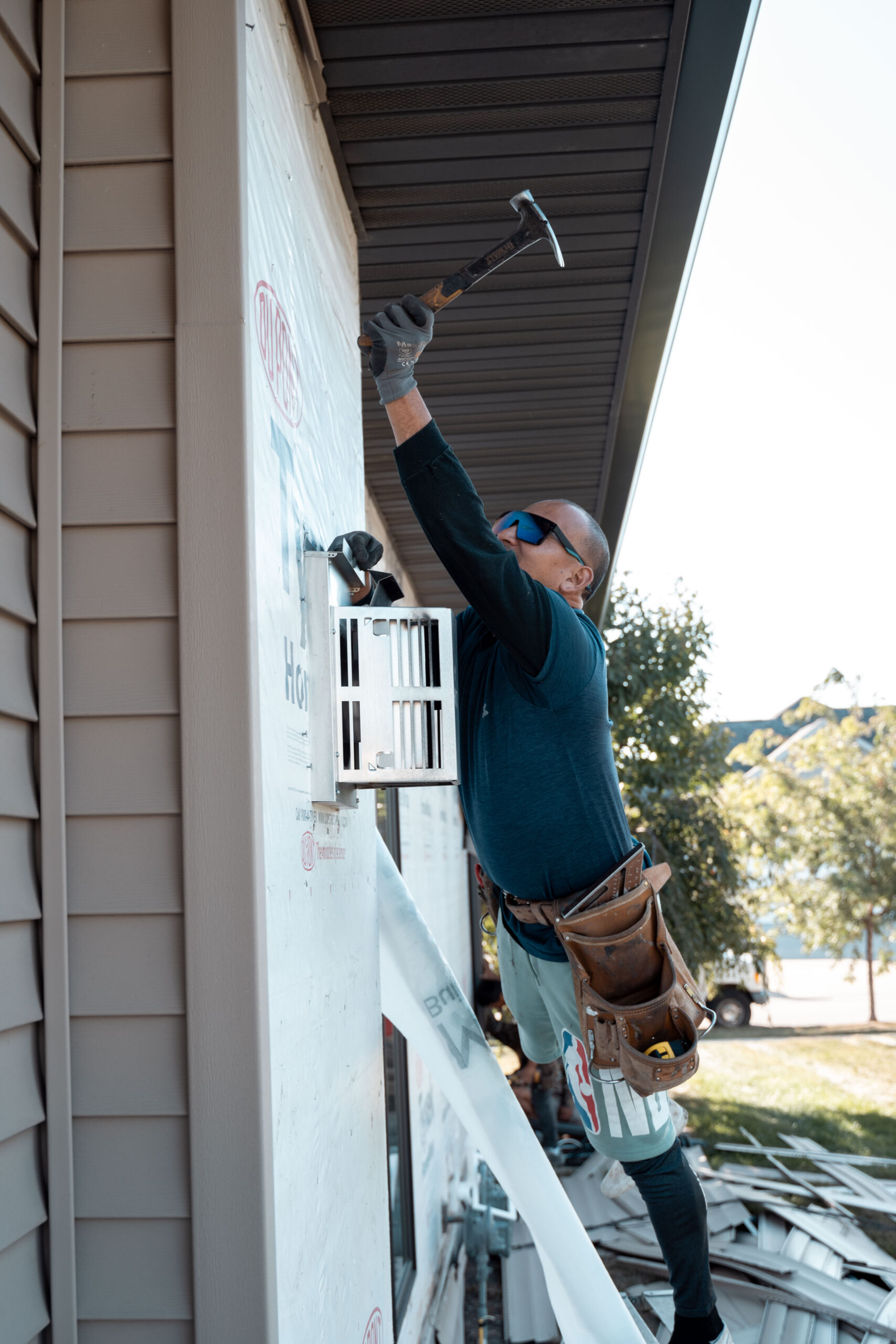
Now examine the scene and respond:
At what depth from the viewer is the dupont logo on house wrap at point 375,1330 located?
171cm

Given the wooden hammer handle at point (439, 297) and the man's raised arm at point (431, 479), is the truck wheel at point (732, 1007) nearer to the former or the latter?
the man's raised arm at point (431, 479)

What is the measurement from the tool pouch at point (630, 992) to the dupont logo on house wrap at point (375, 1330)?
58 cm

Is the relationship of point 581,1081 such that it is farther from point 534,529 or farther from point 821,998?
point 821,998

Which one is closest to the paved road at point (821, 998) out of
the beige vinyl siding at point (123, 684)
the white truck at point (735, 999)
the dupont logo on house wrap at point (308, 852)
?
the white truck at point (735, 999)

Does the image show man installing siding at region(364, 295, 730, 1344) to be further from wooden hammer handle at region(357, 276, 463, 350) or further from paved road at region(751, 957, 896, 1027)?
paved road at region(751, 957, 896, 1027)

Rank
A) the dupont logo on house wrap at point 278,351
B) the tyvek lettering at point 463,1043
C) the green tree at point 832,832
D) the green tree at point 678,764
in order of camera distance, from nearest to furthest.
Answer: the dupont logo on house wrap at point 278,351, the tyvek lettering at point 463,1043, the green tree at point 678,764, the green tree at point 832,832

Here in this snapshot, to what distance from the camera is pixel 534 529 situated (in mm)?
2111

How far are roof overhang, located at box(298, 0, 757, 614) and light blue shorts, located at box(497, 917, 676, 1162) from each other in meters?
1.78

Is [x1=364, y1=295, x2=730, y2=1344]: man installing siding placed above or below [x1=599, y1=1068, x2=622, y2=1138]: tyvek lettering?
above

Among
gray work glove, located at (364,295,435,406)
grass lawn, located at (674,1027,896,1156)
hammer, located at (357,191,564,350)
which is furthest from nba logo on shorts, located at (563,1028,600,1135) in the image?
grass lawn, located at (674,1027,896,1156)

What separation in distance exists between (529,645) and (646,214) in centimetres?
152

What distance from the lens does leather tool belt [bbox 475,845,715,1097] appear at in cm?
185

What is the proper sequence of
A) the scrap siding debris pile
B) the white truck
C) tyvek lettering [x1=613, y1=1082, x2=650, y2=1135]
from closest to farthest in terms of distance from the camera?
1. tyvek lettering [x1=613, y1=1082, x2=650, y2=1135]
2. the scrap siding debris pile
3. the white truck

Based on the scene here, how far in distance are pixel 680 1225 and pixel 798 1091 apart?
8.62m
